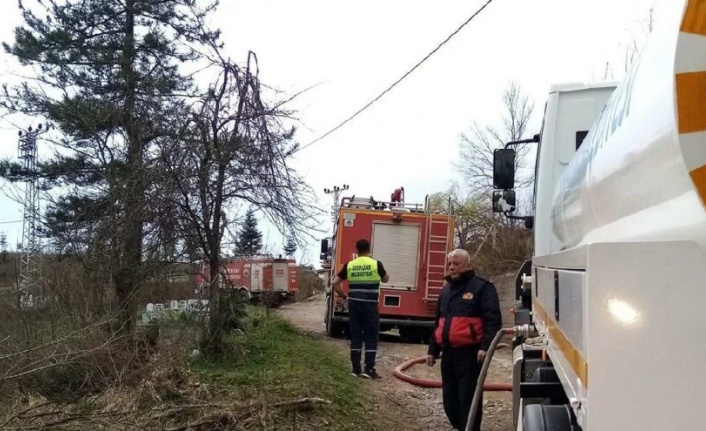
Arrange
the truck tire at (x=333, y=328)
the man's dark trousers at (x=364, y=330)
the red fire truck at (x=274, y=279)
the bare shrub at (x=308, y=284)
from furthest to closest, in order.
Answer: the bare shrub at (x=308, y=284)
the red fire truck at (x=274, y=279)
the truck tire at (x=333, y=328)
the man's dark trousers at (x=364, y=330)

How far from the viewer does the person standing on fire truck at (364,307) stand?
895 cm

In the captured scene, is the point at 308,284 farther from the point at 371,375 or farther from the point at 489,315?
the point at 489,315

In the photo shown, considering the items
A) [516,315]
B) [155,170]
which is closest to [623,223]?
[516,315]

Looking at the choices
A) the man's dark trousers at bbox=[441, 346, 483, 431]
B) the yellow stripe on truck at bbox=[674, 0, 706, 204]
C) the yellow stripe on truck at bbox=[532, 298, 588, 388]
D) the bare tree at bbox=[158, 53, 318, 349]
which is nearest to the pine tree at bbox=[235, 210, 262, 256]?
the bare tree at bbox=[158, 53, 318, 349]

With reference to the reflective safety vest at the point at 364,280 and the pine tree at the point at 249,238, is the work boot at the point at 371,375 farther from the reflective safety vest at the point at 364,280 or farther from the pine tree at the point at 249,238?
the pine tree at the point at 249,238

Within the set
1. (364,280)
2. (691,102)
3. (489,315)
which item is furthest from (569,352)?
(364,280)

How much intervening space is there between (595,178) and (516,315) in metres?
3.33

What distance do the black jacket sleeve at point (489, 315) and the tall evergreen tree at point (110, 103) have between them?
415 cm

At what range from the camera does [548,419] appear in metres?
2.55

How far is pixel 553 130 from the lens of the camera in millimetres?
6137

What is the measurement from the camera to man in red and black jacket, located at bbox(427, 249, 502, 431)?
5.78m

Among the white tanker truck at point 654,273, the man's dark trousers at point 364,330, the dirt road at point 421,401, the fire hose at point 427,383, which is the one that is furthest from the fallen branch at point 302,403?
the white tanker truck at point 654,273

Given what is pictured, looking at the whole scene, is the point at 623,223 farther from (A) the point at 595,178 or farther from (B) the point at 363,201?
(B) the point at 363,201

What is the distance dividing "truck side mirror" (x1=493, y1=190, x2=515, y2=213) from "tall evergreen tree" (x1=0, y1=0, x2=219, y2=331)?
395 cm
